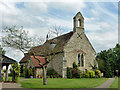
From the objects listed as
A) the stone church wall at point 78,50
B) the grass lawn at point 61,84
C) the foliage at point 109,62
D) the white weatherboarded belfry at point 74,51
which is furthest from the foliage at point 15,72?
the foliage at point 109,62

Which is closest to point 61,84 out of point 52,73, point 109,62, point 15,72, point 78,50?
point 15,72

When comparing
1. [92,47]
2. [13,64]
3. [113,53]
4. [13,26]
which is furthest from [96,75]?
[113,53]

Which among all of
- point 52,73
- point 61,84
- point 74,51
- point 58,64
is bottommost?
point 61,84

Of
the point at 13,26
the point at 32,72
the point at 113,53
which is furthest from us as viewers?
the point at 113,53

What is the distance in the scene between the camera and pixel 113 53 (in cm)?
6009

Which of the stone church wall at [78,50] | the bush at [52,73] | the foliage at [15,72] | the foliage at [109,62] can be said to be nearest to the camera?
the foliage at [15,72]

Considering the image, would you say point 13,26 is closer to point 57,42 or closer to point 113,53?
point 57,42

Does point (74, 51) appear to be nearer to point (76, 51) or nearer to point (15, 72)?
point (76, 51)

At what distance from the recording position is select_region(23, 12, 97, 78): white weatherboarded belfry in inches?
1366

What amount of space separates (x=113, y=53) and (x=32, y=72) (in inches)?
1436

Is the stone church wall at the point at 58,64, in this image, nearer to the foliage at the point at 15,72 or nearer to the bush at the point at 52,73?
the bush at the point at 52,73

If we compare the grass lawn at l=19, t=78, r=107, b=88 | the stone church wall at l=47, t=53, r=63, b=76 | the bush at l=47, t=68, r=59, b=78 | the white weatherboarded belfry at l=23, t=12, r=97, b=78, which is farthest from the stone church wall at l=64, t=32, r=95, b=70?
the grass lawn at l=19, t=78, r=107, b=88

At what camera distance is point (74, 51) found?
36.3 metres

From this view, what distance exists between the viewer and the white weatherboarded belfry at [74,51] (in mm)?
34688
